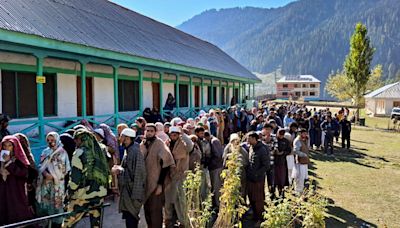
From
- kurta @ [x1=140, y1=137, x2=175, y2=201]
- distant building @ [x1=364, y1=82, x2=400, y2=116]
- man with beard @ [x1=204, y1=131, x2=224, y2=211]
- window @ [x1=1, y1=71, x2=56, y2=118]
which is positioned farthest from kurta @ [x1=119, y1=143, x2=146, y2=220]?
distant building @ [x1=364, y1=82, x2=400, y2=116]

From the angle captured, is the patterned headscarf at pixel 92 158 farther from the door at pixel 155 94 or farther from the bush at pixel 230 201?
the door at pixel 155 94

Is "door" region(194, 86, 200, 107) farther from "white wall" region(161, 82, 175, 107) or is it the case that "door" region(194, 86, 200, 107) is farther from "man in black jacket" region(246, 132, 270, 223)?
"man in black jacket" region(246, 132, 270, 223)

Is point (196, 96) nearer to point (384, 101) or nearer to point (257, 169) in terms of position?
point (257, 169)

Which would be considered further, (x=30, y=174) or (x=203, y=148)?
(x=203, y=148)

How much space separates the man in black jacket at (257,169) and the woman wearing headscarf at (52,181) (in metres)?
3.06

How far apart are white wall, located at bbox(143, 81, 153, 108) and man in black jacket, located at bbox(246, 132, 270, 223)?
Answer: 30.4 ft

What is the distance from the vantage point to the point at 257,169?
6035 millimetres

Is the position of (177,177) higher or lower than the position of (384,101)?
lower

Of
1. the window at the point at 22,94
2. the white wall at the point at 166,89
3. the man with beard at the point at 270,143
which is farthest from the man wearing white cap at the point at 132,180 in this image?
the white wall at the point at 166,89

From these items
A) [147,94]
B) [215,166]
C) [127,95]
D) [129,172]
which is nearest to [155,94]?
[147,94]

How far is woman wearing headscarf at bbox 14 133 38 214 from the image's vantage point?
463cm

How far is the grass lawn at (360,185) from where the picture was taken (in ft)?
22.6

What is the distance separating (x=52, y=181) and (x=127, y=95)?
353 inches

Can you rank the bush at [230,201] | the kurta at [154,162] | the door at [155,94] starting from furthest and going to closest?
the door at [155,94], the kurta at [154,162], the bush at [230,201]
